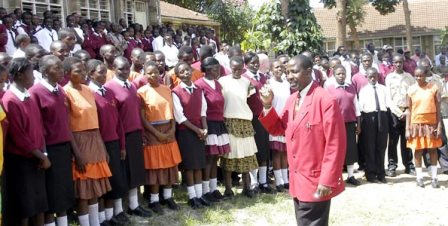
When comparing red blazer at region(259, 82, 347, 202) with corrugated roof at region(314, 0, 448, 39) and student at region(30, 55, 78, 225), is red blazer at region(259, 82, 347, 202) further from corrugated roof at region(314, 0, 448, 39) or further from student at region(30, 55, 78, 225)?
corrugated roof at region(314, 0, 448, 39)

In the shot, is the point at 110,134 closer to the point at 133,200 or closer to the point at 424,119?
the point at 133,200

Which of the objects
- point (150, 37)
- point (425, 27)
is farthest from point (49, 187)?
point (425, 27)

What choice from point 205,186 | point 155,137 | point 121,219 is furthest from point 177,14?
point 121,219

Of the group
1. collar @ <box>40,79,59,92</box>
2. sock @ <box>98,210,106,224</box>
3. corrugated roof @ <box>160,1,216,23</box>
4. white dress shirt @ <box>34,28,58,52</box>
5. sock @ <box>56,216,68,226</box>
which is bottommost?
sock @ <box>98,210,106,224</box>

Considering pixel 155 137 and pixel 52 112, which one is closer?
pixel 52 112

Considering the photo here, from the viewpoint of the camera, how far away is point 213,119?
21.9 ft

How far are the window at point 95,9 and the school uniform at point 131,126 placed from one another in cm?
1054

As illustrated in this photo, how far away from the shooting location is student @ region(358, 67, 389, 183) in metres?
8.11

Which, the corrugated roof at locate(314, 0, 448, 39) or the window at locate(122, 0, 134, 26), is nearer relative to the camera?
the window at locate(122, 0, 134, 26)

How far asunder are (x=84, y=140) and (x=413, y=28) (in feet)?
115

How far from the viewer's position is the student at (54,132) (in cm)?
479

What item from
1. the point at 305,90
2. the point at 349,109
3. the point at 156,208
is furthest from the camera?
the point at 349,109

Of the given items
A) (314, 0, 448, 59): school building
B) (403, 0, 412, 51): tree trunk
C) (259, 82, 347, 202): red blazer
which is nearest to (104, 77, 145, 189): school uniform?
(259, 82, 347, 202): red blazer

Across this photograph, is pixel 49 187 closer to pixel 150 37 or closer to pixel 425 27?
pixel 150 37
